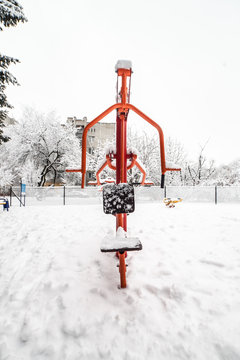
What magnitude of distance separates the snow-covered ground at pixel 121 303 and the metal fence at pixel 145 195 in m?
11.8

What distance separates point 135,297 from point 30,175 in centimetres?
2003

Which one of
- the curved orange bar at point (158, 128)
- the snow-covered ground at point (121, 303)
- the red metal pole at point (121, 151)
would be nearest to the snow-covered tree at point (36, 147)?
the snow-covered ground at point (121, 303)

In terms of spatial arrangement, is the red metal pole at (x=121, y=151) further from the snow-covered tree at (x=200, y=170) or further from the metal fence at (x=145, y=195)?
the snow-covered tree at (x=200, y=170)

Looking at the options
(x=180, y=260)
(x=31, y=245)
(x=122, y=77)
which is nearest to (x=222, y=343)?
(x=180, y=260)

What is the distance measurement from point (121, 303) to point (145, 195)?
48.7 feet

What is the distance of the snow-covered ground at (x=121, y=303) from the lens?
1470 millimetres

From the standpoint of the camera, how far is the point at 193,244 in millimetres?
3537

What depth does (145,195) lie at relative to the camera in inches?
655

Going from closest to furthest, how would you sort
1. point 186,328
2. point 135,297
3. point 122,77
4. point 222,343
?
point 222,343 < point 186,328 < point 135,297 < point 122,77

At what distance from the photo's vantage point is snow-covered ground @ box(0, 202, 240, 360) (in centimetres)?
147

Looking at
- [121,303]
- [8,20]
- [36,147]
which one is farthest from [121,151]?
[36,147]

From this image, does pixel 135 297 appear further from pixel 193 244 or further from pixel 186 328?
pixel 193 244

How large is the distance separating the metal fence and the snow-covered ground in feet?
38.6

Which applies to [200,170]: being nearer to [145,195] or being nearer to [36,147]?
[145,195]
